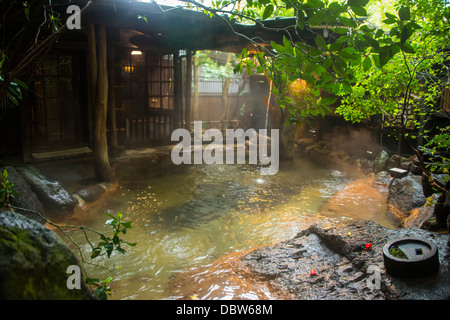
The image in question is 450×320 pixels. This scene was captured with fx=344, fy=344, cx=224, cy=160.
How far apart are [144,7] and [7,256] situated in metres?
6.81

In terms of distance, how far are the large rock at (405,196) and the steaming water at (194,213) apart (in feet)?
1.55

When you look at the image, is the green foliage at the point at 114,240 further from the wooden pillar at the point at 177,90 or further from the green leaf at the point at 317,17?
the wooden pillar at the point at 177,90

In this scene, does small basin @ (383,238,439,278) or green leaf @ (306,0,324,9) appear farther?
small basin @ (383,238,439,278)

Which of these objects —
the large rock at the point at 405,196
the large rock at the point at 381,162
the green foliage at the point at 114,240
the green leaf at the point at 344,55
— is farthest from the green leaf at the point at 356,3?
the large rock at the point at 381,162

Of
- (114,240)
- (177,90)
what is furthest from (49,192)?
(177,90)

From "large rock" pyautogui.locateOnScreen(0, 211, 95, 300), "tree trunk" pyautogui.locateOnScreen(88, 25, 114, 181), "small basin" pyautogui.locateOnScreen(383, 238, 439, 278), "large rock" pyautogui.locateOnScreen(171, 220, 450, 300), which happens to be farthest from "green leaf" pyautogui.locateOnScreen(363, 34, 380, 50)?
"tree trunk" pyautogui.locateOnScreen(88, 25, 114, 181)

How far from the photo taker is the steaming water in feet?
17.9

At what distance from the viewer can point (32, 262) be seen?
7.78ft

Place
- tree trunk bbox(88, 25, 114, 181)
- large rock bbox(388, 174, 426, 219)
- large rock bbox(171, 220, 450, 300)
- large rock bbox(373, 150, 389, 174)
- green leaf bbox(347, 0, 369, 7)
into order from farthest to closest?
1. large rock bbox(373, 150, 389, 174)
2. tree trunk bbox(88, 25, 114, 181)
3. large rock bbox(388, 174, 426, 219)
4. large rock bbox(171, 220, 450, 300)
5. green leaf bbox(347, 0, 369, 7)

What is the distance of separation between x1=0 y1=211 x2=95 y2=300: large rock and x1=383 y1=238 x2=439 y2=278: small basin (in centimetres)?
343

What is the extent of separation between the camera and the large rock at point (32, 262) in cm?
219

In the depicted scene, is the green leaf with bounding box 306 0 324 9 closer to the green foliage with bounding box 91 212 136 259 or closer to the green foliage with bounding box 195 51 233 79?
the green foliage with bounding box 91 212 136 259

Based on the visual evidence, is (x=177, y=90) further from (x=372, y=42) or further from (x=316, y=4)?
(x=372, y=42)
